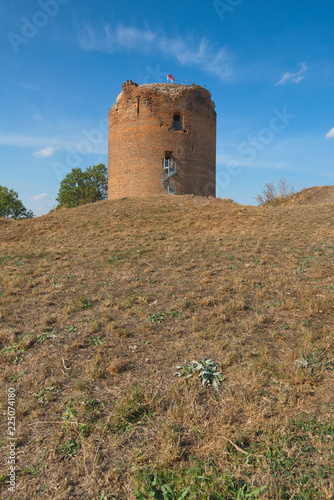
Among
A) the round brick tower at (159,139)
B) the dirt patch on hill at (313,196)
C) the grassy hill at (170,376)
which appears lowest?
the grassy hill at (170,376)

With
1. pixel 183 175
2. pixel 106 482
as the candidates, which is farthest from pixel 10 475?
pixel 183 175

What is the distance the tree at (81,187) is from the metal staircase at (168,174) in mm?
19381

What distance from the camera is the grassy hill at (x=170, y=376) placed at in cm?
236

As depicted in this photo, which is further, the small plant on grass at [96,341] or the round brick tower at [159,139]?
the round brick tower at [159,139]

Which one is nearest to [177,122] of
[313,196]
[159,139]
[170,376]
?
[159,139]

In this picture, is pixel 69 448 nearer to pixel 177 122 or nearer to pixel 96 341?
pixel 96 341

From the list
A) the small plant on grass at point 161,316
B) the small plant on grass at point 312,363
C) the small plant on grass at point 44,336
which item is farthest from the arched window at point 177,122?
the small plant on grass at point 312,363

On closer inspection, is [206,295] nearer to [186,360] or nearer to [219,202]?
[186,360]

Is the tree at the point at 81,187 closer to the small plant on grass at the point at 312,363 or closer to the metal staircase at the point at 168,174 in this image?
the metal staircase at the point at 168,174

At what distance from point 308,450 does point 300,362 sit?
1.19 m

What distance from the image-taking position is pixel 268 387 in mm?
3271

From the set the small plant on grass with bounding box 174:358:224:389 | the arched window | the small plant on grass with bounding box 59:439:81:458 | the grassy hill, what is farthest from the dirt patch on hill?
the small plant on grass with bounding box 59:439:81:458

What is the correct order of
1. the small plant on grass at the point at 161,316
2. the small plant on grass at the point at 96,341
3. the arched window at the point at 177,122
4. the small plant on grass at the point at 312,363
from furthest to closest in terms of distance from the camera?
the arched window at the point at 177,122 < the small plant on grass at the point at 161,316 < the small plant on grass at the point at 96,341 < the small plant on grass at the point at 312,363

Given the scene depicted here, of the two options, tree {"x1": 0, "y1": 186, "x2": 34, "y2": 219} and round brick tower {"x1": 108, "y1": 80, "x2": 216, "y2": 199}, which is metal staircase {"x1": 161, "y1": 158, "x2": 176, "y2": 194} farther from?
tree {"x1": 0, "y1": 186, "x2": 34, "y2": 219}
